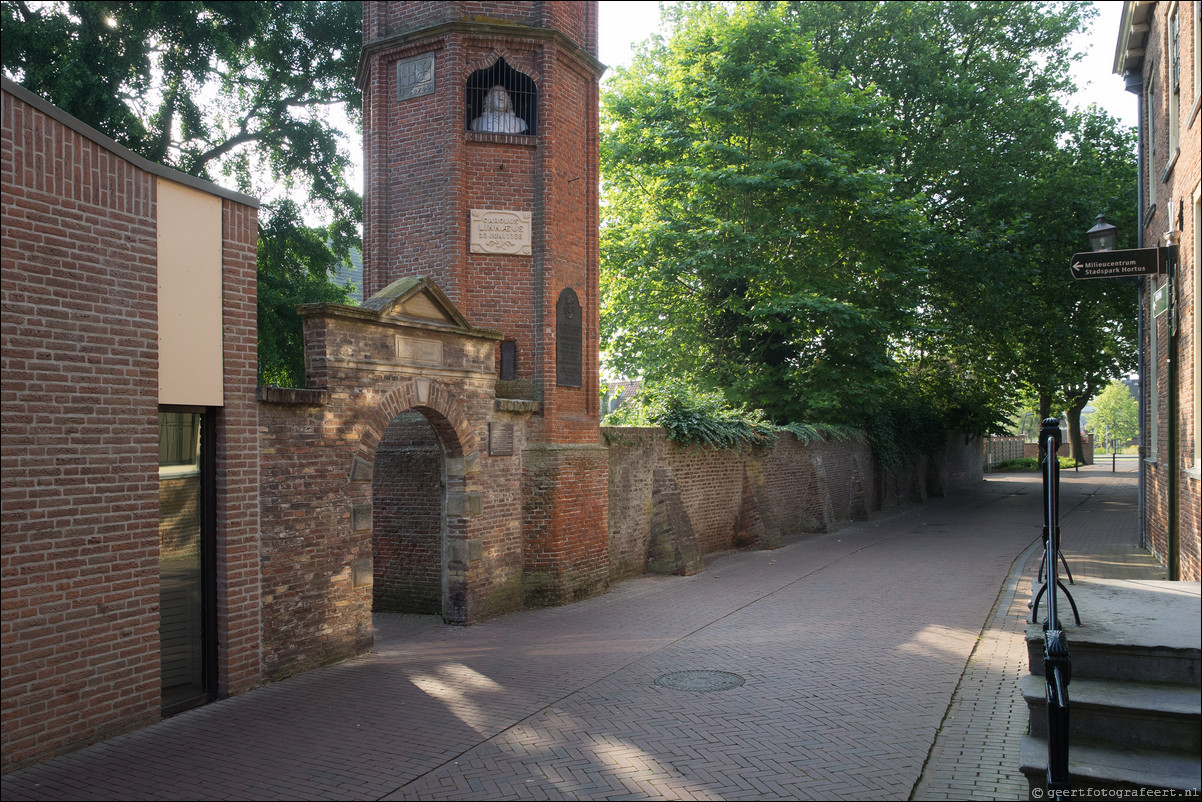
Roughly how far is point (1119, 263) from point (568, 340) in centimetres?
732

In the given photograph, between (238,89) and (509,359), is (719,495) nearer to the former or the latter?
(509,359)

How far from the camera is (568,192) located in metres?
12.8

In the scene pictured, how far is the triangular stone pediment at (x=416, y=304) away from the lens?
9.38 metres

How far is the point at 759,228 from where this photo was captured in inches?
822

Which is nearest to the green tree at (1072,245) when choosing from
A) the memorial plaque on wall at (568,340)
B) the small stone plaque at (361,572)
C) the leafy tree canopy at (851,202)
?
the leafy tree canopy at (851,202)

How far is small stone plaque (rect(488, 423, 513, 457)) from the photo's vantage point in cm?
1114

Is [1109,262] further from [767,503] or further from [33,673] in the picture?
[33,673]

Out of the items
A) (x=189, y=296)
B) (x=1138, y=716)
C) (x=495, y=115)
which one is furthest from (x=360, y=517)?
(x=1138, y=716)

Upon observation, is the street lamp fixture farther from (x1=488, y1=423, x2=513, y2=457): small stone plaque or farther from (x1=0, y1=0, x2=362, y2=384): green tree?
(x1=0, y1=0, x2=362, y2=384): green tree

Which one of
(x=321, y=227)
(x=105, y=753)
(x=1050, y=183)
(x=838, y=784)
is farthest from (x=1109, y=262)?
(x=321, y=227)

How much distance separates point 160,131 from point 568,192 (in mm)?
10840

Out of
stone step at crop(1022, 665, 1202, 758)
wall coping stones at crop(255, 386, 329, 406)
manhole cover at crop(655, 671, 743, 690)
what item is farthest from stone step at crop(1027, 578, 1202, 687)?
wall coping stones at crop(255, 386, 329, 406)

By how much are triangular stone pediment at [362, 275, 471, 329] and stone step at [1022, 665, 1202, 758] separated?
725 cm

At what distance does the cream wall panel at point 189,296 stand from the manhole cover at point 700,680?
4.78 m
